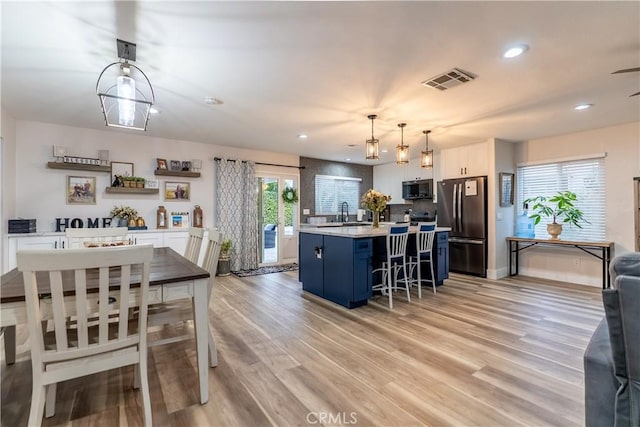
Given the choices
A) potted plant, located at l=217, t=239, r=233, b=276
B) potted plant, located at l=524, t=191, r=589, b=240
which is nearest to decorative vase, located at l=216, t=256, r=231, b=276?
potted plant, located at l=217, t=239, r=233, b=276

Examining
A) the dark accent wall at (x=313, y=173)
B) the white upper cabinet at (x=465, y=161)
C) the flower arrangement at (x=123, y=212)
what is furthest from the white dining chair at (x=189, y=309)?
the white upper cabinet at (x=465, y=161)

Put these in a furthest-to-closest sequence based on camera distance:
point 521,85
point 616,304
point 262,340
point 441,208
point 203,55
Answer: point 441,208 → point 521,85 → point 262,340 → point 203,55 → point 616,304

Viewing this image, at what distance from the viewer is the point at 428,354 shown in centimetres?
246

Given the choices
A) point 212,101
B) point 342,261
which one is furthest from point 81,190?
point 342,261

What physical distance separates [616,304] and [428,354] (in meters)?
1.65

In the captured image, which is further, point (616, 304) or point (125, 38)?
point (125, 38)

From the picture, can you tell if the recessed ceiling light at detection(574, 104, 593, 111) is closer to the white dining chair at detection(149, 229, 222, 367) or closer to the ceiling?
the ceiling

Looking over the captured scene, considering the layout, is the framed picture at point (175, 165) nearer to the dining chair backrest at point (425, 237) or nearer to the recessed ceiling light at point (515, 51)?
the dining chair backrest at point (425, 237)

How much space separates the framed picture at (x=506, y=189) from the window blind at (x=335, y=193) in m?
3.52

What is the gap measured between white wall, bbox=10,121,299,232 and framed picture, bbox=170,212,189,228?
11 cm

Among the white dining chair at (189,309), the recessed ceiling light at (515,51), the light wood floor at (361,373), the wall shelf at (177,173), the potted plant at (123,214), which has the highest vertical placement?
the recessed ceiling light at (515,51)

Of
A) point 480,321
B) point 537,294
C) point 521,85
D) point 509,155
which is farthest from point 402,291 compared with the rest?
point 509,155

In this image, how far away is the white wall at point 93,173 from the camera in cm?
414

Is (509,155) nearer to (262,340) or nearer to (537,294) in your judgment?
(537,294)
